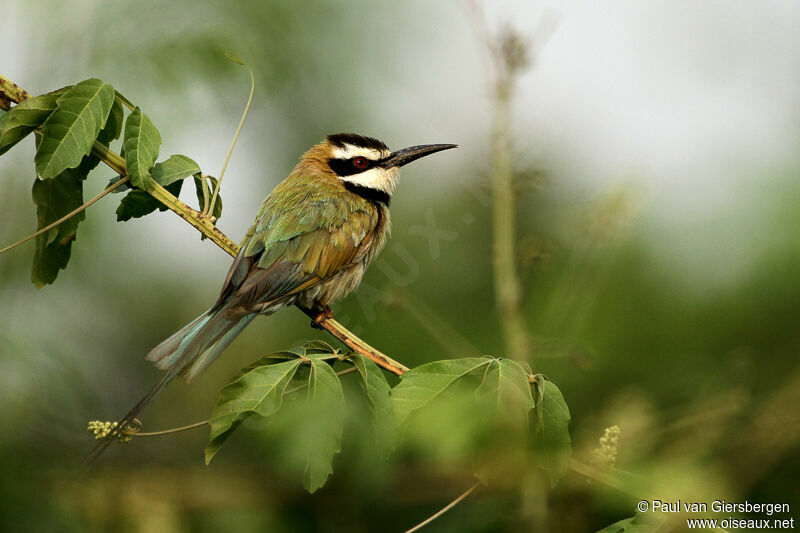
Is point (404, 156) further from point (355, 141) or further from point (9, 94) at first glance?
point (9, 94)

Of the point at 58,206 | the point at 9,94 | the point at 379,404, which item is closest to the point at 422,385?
the point at 379,404

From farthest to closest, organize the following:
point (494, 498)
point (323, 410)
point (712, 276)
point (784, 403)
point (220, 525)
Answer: point (712, 276)
point (220, 525)
point (784, 403)
point (494, 498)
point (323, 410)

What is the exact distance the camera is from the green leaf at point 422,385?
147 centimetres

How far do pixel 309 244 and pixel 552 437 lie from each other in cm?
148

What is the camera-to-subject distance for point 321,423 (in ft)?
4.87

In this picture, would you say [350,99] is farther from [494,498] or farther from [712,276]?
[494,498]

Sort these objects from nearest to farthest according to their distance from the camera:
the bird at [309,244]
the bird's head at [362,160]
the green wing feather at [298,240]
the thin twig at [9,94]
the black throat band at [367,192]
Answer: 1. the thin twig at [9,94]
2. the bird at [309,244]
3. the green wing feather at [298,240]
4. the black throat band at [367,192]
5. the bird's head at [362,160]

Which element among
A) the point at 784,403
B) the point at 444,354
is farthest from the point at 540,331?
the point at 784,403

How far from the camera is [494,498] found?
181 cm

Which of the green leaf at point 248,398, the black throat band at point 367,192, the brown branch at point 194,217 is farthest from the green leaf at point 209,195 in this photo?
the black throat band at point 367,192

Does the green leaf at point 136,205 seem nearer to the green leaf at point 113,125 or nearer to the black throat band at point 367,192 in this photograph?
the green leaf at point 113,125

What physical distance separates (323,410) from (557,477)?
0.48 meters

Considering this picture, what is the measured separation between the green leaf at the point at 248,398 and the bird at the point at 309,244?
19.0 inches

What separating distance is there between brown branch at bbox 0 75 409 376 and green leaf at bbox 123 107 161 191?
3.0 inches
